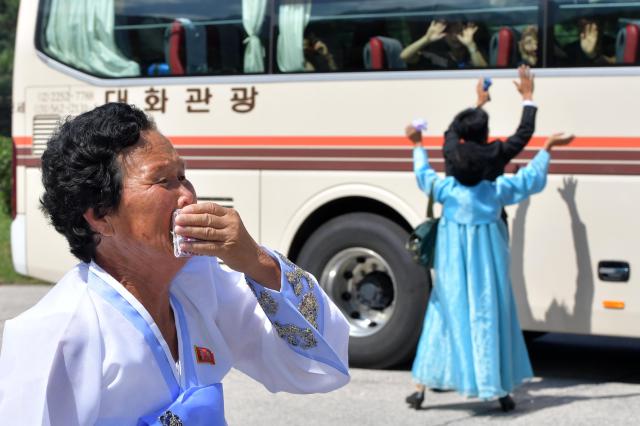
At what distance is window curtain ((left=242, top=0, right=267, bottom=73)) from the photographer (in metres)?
8.36

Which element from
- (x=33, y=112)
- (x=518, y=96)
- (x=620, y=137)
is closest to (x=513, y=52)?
(x=518, y=96)

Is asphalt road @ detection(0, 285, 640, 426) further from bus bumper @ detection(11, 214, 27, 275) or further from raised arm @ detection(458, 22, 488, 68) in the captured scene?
bus bumper @ detection(11, 214, 27, 275)

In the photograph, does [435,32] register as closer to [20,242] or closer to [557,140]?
[557,140]

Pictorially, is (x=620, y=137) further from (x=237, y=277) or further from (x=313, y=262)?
(x=237, y=277)

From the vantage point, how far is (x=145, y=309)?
233cm

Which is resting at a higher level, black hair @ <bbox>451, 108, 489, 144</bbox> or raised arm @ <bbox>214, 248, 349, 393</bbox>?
black hair @ <bbox>451, 108, 489, 144</bbox>

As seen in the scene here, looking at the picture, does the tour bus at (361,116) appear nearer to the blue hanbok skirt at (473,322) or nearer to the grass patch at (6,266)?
the blue hanbok skirt at (473,322)

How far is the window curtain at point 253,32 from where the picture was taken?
27.4 feet

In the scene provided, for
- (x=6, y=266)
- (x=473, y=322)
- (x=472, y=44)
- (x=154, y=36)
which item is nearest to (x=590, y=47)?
(x=472, y=44)

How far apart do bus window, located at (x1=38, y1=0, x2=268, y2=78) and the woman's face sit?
238 inches

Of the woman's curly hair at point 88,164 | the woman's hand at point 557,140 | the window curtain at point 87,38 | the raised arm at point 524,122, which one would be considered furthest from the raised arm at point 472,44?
the woman's curly hair at point 88,164

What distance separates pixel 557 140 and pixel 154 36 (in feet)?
11.1

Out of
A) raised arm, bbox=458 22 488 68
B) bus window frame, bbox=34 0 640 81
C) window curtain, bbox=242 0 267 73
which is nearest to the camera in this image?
bus window frame, bbox=34 0 640 81

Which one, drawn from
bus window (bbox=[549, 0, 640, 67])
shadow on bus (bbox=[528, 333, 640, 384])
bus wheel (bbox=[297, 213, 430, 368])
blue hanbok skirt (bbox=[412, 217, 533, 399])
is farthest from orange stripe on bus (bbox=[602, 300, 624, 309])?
bus window (bbox=[549, 0, 640, 67])
